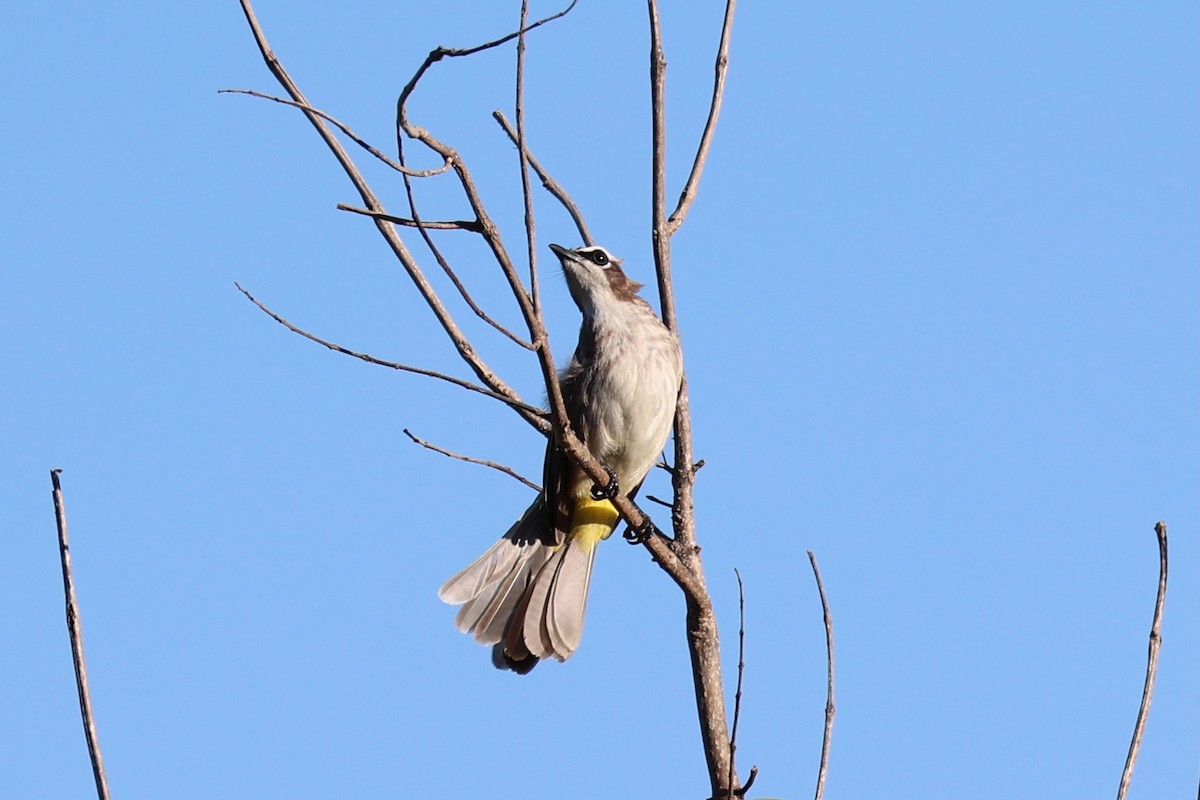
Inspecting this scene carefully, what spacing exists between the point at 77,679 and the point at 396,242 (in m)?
2.02

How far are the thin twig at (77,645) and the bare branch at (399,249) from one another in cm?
154

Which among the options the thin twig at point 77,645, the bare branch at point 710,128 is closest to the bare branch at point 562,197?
the bare branch at point 710,128

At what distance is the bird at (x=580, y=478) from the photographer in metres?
6.85

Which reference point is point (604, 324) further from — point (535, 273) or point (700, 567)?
point (535, 273)

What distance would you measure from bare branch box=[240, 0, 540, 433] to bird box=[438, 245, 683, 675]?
6.48 ft

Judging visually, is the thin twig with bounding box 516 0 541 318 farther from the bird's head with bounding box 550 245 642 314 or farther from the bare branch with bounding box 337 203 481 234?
the bird's head with bounding box 550 245 642 314

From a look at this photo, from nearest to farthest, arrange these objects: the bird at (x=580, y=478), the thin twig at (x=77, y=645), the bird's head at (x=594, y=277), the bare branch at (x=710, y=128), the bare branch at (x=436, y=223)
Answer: the thin twig at (x=77, y=645) → the bare branch at (x=436, y=223) → the bare branch at (x=710, y=128) → the bird at (x=580, y=478) → the bird's head at (x=594, y=277)

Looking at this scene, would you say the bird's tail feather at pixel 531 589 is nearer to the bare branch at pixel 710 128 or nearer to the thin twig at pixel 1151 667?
the bare branch at pixel 710 128

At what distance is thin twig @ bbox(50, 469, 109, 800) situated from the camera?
291 centimetres

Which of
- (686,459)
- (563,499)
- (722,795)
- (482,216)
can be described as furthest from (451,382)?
(563,499)

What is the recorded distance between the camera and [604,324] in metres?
7.12

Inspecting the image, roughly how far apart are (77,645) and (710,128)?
3.02 m

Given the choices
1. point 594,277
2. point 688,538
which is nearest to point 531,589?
point 594,277

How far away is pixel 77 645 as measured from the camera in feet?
9.96
